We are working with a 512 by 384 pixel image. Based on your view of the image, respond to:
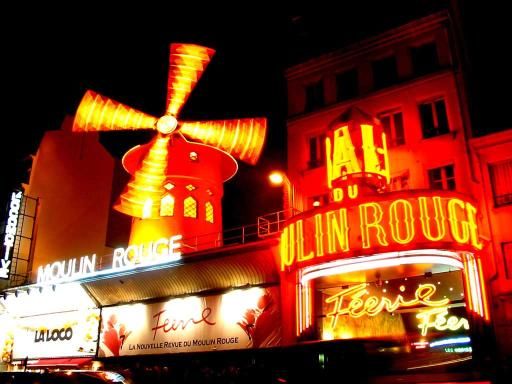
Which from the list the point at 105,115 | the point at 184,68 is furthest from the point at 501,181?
the point at 105,115

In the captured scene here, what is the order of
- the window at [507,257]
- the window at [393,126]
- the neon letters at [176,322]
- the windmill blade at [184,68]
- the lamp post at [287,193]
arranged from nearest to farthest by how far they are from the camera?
the window at [507,257]
the window at [393,126]
the lamp post at [287,193]
the neon letters at [176,322]
the windmill blade at [184,68]

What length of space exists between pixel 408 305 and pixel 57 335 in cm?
1222

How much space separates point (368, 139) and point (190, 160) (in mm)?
7798

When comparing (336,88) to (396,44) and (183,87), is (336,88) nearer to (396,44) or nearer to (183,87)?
(396,44)

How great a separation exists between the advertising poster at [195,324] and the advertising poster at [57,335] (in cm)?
68

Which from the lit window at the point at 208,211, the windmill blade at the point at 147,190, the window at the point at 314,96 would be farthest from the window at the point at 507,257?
the windmill blade at the point at 147,190

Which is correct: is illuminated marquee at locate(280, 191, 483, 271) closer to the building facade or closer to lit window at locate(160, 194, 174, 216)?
the building facade

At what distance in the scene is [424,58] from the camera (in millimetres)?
13375

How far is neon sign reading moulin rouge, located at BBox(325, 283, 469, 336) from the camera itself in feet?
35.7

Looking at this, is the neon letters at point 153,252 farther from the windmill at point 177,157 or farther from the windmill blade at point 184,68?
the windmill blade at point 184,68

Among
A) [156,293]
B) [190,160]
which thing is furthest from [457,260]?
[190,160]

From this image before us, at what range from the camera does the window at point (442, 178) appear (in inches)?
461

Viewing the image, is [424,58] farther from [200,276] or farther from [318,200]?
[200,276]

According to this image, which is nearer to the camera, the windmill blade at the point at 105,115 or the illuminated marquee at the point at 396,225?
the illuminated marquee at the point at 396,225
